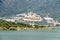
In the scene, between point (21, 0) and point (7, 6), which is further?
point (21, 0)

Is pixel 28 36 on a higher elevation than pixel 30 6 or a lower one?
lower

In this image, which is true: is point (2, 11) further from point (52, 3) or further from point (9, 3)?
point (52, 3)

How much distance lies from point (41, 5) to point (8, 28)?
104516 mm

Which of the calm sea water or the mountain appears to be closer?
the calm sea water

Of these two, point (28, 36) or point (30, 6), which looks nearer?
point (28, 36)

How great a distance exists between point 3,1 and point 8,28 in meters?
95.8

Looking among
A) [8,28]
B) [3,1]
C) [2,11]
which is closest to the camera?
[8,28]

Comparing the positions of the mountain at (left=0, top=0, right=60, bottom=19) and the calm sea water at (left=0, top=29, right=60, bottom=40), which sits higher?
the mountain at (left=0, top=0, right=60, bottom=19)

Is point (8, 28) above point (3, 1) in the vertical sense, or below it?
below

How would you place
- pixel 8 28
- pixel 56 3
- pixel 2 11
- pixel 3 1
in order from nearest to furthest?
pixel 8 28
pixel 2 11
pixel 3 1
pixel 56 3

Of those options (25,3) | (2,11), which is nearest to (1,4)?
(2,11)

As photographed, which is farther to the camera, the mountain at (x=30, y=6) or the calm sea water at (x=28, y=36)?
the mountain at (x=30, y=6)

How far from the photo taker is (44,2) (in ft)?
550

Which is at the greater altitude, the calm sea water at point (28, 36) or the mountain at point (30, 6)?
the mountain at point (30, 6)
